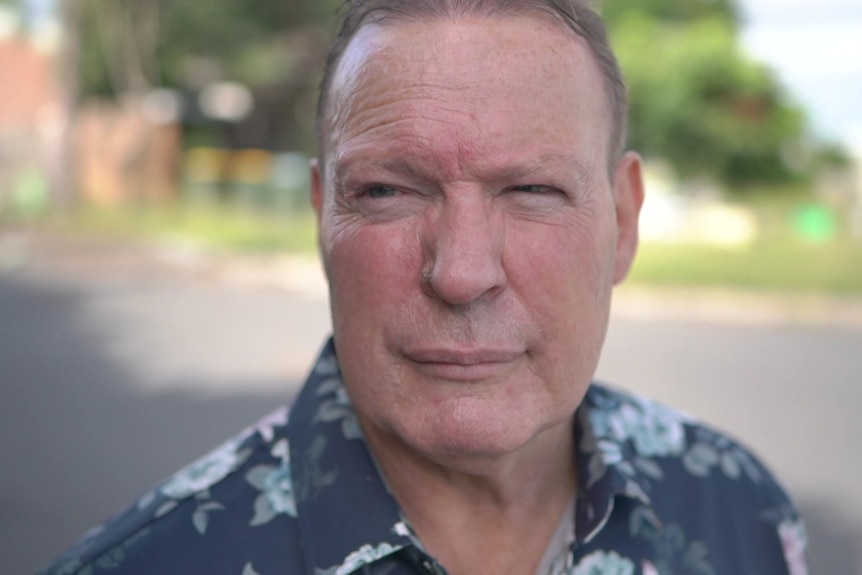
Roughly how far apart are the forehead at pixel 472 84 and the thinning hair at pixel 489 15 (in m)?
0.01

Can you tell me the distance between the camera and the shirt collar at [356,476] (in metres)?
1.30

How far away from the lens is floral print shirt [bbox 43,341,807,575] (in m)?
1.31

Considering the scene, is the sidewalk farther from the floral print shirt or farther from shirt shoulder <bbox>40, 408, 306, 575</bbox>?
shirt shoulder <bbox>40, 408, 306, 575</bbox>

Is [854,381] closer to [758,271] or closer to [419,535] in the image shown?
[758,271]

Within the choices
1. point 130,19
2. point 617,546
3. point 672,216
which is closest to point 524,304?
point 617,546

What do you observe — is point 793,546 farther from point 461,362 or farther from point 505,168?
point 505,168

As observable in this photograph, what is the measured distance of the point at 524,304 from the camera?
1280 millimetres

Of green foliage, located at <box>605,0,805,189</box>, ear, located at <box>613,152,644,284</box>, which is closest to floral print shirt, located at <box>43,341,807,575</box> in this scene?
ear, located at <box>613,152,644,284</box>

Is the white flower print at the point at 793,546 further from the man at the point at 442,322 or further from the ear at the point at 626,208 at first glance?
the ear at the point at 626,208

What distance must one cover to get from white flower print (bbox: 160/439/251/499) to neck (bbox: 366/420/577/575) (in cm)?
20

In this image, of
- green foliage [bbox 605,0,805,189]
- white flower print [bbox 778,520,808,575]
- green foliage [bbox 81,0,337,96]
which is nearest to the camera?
white flower print [bbox 778,520,808,575]

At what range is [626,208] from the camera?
152cm

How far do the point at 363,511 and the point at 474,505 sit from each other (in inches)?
7.1

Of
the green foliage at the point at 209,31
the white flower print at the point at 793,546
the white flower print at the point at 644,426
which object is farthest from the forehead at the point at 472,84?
the green foliage at the point at 209,31
